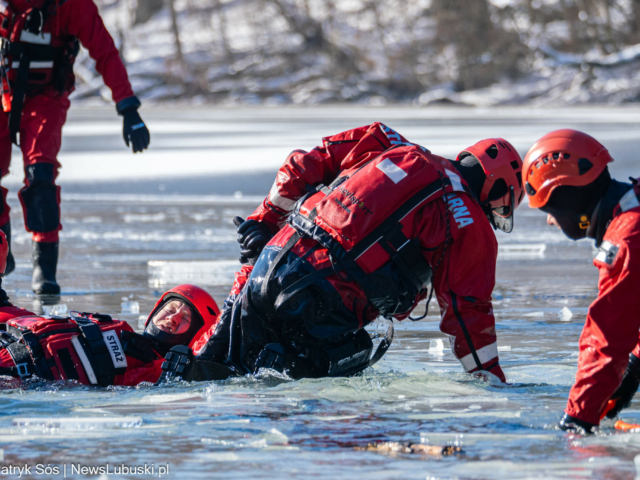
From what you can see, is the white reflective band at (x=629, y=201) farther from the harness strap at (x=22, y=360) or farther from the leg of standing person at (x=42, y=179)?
the leg of standing person at (x=42, y=179)

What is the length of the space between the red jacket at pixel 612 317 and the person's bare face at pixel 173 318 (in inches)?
75.4

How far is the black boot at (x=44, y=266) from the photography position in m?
5.83

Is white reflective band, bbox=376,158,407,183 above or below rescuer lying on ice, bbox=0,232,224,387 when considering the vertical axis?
above

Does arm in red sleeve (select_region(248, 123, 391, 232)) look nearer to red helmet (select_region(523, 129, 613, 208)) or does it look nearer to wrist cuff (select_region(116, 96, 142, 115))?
red helmet (select_region(523, 129, 613, 208))

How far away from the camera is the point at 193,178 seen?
13.0m

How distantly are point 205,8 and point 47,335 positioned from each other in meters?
38.3

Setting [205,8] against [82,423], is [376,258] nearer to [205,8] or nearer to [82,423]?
[82,423]

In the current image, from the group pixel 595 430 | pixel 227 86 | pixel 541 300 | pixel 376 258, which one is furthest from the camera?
pixel 227 86

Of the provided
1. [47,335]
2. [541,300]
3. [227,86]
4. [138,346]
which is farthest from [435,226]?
[227,86]

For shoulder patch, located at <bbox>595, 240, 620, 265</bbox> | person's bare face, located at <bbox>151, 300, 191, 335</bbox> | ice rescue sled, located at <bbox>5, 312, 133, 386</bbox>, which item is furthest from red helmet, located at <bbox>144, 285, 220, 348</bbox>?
shoulder patch, located at <bbox>595, 240, 620, 265</bbox>

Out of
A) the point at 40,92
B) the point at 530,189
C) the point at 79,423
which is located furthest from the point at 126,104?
the point at 530,189

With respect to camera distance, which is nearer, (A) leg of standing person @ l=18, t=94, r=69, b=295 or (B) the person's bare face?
(B) the person's bare face

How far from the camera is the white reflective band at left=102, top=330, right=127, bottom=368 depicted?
376 centimetres

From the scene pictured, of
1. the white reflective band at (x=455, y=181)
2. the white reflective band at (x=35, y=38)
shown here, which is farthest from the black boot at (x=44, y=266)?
the white reflective band at (x=455, y=181)
